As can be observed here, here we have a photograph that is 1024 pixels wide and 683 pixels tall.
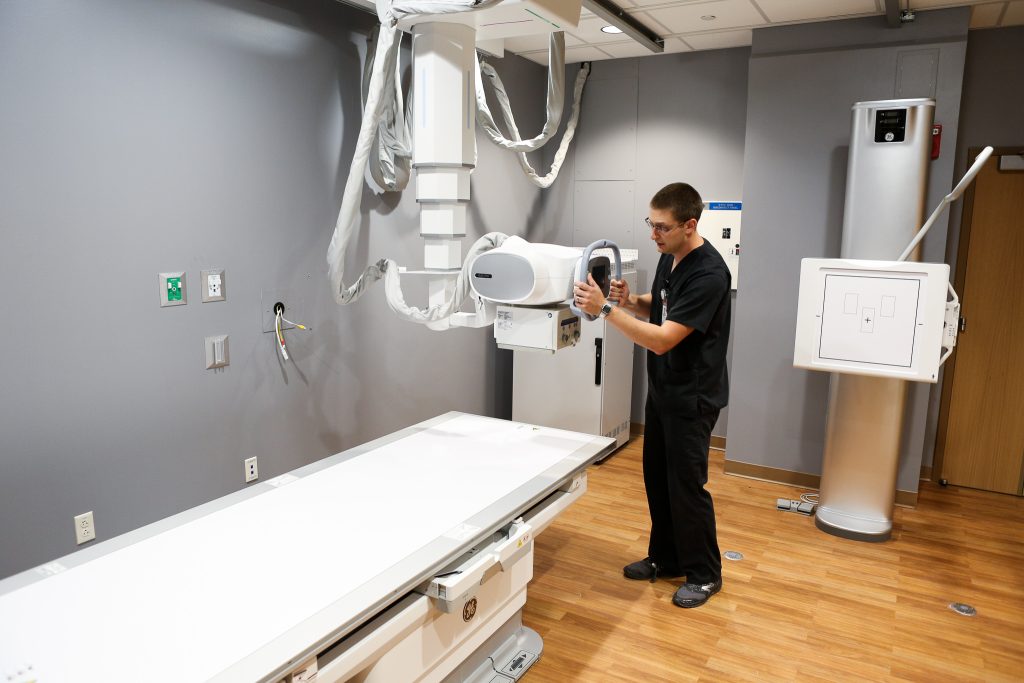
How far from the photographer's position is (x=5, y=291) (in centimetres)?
218

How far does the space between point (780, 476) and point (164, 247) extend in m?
3.52

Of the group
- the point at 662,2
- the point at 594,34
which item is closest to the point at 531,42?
the point at 594,34

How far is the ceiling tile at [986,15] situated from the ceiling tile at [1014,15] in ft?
0.12

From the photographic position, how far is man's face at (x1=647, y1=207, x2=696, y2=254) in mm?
2701

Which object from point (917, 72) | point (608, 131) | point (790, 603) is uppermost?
point (917, 72)

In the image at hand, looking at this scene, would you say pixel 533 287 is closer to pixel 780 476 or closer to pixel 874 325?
pixel 874 325

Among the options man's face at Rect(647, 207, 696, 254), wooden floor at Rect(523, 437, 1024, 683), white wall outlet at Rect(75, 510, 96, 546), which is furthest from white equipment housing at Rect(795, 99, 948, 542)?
white wall outlet at Rect(75, 510, 96, 546)

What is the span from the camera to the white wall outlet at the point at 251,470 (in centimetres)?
300

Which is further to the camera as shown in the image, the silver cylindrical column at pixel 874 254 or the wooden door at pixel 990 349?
the wooden door at pixel 990 349

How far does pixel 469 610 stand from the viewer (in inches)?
82.8

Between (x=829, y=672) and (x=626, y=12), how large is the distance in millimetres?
3177

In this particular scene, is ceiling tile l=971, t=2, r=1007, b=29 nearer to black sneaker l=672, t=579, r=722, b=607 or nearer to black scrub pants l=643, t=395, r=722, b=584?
black scrub pants l=643, t=395, r=722, b=584

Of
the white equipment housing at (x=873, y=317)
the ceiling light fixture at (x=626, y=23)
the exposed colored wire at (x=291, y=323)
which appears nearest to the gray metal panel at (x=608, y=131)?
the ceiling light fixture at (x=626, y=23)

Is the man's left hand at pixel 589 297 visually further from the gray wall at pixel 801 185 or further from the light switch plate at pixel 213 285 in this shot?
the gray wall at pixel 801 185
